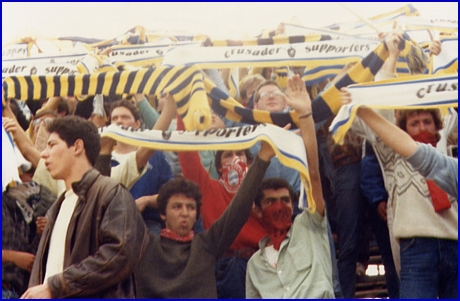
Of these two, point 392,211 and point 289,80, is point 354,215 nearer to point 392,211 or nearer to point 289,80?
point 392,211

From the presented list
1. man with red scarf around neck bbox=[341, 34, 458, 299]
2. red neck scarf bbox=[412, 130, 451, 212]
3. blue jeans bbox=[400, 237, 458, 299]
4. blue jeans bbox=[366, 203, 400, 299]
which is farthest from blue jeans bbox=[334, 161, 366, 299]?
red neck scarf bbox=[412, 130, 451, 212]

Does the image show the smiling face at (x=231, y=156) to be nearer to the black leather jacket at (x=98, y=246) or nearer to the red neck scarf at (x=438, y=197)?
the black leather jacket at (x=98, y=246)

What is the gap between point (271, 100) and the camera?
4.52m

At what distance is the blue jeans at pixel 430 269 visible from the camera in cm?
423

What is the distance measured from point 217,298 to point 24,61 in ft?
6.53

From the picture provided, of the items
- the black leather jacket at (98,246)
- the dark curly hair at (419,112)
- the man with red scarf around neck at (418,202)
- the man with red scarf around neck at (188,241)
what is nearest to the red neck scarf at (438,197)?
the man with red scarf around neck at (418,202)

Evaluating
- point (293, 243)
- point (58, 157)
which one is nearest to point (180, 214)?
point (293, 243)

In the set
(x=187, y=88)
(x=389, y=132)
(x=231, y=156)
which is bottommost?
(x=231, y=156)

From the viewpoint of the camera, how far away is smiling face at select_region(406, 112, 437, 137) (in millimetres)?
4410

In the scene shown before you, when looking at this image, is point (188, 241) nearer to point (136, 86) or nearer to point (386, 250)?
point (136, 86)

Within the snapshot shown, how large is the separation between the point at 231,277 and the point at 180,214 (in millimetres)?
492

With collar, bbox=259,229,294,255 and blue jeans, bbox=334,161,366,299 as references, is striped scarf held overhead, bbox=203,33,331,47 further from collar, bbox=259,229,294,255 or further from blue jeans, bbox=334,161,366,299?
collar, bbox=259,229,294,255

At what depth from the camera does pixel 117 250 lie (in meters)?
4.21

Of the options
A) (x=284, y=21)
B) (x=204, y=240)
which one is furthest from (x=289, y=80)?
(x=204, y=240)
